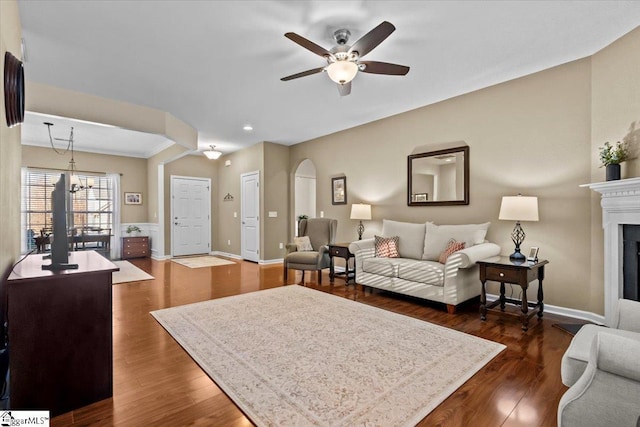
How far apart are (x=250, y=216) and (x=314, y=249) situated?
2.44 meters

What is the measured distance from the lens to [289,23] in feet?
8.53

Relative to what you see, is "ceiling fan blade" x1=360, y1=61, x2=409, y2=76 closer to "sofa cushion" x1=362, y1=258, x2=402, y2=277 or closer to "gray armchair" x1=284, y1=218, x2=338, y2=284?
"sofa cushion" x1=362, y1=258, x2=402, y2=277

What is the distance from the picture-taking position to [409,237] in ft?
14.3

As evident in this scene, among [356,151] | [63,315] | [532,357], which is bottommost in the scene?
[532,357]

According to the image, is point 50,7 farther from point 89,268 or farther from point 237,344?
point 237,344

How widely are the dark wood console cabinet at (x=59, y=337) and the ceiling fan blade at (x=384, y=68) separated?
2595mm

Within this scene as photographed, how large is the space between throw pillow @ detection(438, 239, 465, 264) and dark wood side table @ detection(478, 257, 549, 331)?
38 centimetres

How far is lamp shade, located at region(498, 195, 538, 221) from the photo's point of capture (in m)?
3.16

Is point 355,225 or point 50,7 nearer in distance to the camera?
point 50,7

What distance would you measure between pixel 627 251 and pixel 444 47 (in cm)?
252

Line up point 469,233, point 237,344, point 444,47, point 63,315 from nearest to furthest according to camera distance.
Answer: point 63,315 < point 237,344 < point 444,47 < point 469,233

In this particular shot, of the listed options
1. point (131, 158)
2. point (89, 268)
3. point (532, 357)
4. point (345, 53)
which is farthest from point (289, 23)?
point (131, 158)

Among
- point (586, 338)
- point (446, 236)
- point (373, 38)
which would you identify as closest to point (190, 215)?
point (446, 236)

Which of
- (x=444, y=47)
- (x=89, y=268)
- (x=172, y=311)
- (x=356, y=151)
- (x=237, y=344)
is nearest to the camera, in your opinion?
(x=89, y=268)
